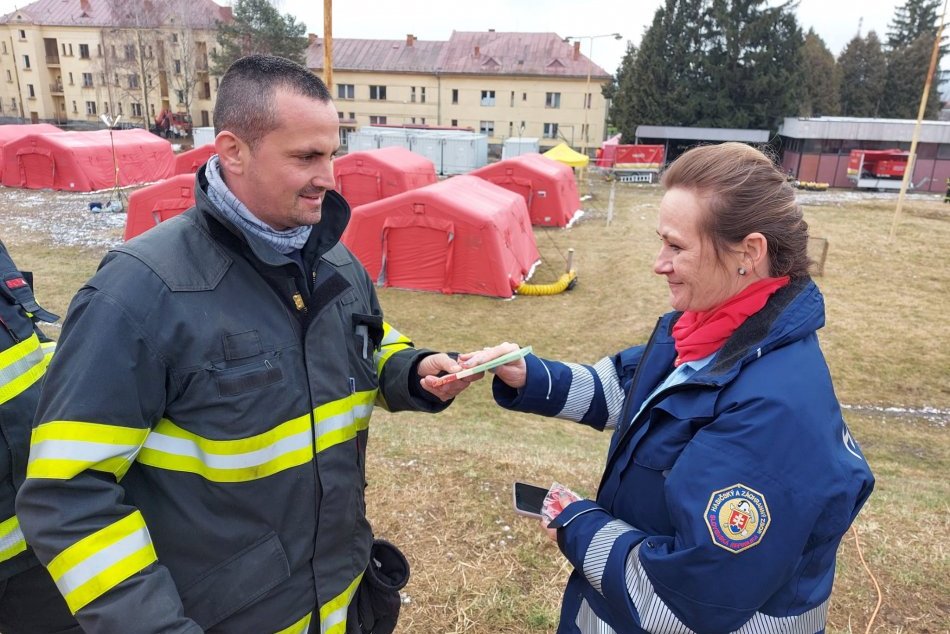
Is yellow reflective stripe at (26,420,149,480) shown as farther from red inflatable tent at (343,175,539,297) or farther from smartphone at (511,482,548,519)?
red inflatable tent at (343,175,539,297)

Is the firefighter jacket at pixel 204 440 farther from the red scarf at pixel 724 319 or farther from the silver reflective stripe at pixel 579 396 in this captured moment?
the red scarf at pixel 724 319

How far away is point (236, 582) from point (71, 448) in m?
0.60

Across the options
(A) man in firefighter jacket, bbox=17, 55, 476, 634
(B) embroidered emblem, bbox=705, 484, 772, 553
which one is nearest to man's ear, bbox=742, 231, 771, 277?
(B) embroidered emblem, bbox=705, 484, 772, 553

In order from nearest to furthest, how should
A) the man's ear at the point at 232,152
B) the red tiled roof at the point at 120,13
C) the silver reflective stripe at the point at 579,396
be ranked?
1. the man's ear at the point at 232,152
2. the silver reflective stripe at the point at 579,396
3. the red tiled roof at the point at 120,13

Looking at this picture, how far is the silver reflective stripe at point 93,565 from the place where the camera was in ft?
4.84

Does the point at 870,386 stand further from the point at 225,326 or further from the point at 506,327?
the point at 225,326

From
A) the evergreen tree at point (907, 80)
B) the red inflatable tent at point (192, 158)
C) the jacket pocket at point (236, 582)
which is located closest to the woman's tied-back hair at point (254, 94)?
the jacket pocket at point (236, 582)

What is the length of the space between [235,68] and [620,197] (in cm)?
3007

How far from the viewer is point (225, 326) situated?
1741mm

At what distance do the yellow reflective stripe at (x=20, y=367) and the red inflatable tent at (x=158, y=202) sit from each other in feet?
50.7

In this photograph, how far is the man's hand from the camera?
229cm

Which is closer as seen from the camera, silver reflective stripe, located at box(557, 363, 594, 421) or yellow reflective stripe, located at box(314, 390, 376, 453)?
yellow reflective stripe, located at box(314, 390, 376, 453)

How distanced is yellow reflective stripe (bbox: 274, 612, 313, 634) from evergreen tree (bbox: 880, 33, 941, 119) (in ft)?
184

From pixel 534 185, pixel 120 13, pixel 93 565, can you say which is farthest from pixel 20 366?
pixel 120 13
